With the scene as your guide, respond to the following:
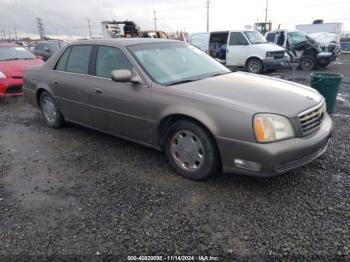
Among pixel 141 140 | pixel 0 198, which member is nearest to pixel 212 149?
pixel 141 140

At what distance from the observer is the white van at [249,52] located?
39.7 feet

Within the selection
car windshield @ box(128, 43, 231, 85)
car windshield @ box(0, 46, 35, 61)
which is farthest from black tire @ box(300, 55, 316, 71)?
car windshield @ box(0, 46, 35, 61)

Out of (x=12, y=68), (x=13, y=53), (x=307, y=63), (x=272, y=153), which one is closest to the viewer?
(x=272, y=153)

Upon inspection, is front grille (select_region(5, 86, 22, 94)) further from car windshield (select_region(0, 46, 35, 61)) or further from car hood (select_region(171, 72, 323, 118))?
car hood (select_region(171, 72, 323, 118))

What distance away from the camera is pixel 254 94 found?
3.18 m

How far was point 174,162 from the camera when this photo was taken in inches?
140

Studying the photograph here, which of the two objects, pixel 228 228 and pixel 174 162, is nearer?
pixel 228 228

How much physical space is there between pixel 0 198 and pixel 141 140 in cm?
170

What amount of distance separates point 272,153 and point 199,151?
83 cm

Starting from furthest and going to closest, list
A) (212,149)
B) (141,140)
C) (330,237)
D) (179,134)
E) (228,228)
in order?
(141,140)
(179,134)
(212,149)
(228,228)
(330,237)

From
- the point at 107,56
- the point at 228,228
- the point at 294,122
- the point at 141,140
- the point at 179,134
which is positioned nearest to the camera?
the point at 228,228

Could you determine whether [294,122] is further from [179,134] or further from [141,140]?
[141,140]

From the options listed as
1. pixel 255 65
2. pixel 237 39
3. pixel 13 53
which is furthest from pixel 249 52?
pixel 13 53

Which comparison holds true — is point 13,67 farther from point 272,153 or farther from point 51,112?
point 272,153
